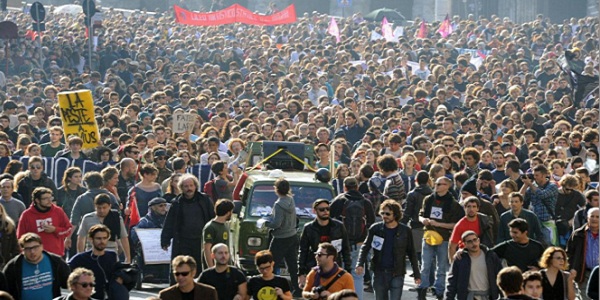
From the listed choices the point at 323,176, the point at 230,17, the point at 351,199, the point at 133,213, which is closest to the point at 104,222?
the point at 133,213

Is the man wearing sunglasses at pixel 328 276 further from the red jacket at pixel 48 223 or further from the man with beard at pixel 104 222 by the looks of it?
the red jacket at pixel 48 223

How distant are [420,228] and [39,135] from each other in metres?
8.47

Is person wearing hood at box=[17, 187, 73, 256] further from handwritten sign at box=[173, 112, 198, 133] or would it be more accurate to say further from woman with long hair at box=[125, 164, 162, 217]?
handwritten sign at box=[173, 112, 198, 133]

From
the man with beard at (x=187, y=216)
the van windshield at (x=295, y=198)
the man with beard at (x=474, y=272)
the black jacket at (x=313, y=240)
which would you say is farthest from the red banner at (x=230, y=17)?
the man with beard at (x=474, y=272)

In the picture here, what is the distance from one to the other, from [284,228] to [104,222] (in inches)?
75.2

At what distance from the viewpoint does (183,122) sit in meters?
23.5

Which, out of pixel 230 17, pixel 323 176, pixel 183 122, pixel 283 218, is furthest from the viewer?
pixel 230 17

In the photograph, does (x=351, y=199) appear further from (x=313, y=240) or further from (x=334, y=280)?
(x=334, y=280)

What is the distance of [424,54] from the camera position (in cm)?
3872

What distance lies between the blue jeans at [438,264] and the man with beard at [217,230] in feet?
7.45

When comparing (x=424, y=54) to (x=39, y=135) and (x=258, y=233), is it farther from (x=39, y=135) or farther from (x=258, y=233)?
(x=258, y=233)

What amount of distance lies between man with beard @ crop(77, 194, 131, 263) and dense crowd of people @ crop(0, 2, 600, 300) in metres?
0.02

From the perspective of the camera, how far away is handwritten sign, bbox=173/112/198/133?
23.4 m

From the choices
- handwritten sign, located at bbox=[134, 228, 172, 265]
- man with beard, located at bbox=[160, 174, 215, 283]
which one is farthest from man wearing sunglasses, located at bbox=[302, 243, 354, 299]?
handwritten sign, located at bbox=[134, 228, 172, 265]
